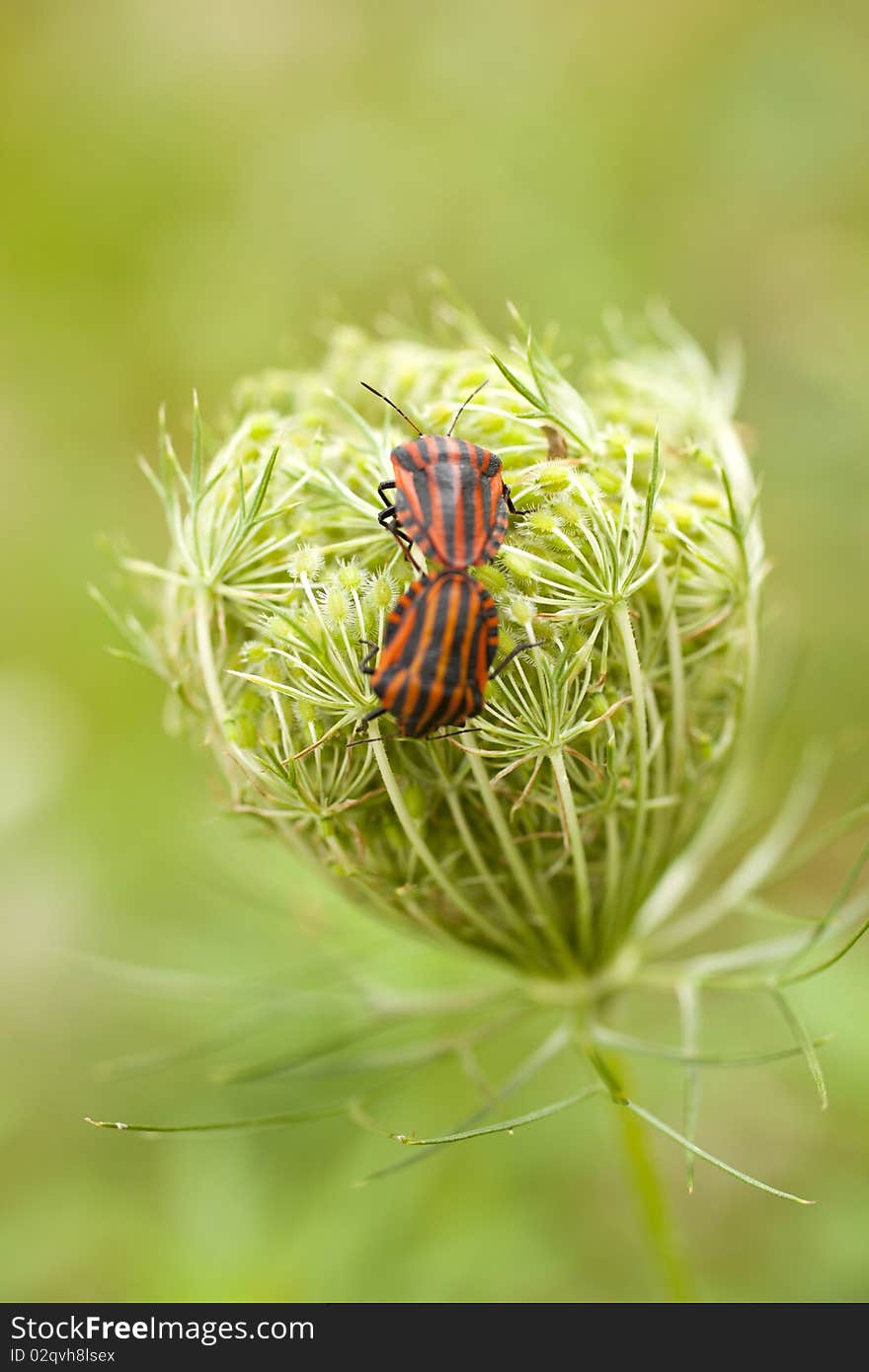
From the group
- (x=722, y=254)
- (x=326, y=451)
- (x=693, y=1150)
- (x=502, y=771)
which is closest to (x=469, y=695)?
(x=502, y=771)

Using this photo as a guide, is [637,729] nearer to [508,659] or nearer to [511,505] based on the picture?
[508,659]

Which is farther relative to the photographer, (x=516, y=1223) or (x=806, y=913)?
(x=806, y=913)

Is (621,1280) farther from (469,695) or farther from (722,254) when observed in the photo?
(722,254)

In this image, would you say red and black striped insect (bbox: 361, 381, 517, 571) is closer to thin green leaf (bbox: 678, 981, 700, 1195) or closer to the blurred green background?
the blurred green background

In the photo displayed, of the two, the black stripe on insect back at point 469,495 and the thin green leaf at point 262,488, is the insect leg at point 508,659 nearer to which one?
the black stripe on insect back at point 469,495

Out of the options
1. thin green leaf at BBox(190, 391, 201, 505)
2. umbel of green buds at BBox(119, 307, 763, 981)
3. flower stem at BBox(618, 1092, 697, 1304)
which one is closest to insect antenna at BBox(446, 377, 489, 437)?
umbel of green buds at BBox(119, 307, 763, 981)

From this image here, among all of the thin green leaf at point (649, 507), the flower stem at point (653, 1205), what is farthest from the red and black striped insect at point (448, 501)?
the flower stem at point (653, 1205)

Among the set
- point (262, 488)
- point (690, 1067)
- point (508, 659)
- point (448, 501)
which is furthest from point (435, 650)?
point (690, 1067)
